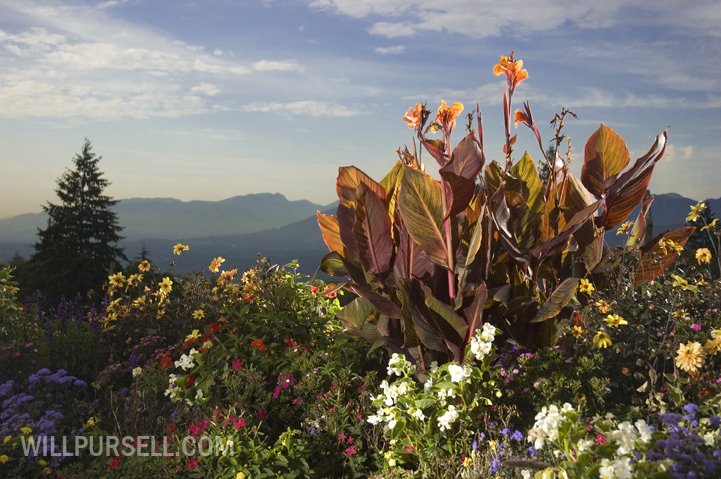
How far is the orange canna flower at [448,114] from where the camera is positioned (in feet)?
12.9

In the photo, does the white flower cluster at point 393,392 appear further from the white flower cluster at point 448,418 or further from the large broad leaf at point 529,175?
the large broad leaf at point 529,175

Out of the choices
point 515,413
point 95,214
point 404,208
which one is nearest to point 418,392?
point 515,413

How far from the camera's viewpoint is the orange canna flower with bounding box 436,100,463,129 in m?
3.93

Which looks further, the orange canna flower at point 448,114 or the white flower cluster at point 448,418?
the orange canna flower at point 448,114

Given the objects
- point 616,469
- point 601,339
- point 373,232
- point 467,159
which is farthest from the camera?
point 373,232

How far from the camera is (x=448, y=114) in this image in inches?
155

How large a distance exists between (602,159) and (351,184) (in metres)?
1.56

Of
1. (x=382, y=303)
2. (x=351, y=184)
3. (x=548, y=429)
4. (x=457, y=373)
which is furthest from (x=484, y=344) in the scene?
(x=351, y=184)

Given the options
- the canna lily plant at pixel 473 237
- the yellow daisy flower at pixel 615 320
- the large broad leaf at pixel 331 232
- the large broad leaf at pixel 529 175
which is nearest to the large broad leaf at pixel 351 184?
the canna lily plant at pixel 473 237

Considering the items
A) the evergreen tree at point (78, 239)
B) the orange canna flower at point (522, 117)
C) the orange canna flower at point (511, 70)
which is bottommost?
the evergreen tree at point (78, 239)

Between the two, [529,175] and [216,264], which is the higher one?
[529,175]

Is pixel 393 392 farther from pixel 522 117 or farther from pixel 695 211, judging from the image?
pixel 695 211

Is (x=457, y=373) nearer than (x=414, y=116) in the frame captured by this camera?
Yes

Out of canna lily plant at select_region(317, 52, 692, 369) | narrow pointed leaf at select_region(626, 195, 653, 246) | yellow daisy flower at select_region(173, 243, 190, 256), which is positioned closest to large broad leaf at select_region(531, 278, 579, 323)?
canna lily plant at select_region(317, 52, 692, 369)
